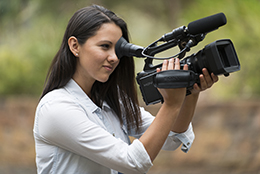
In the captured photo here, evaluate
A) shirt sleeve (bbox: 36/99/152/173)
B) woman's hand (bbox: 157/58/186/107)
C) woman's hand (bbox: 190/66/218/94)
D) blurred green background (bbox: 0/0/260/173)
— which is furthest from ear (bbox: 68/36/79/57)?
blurred green background (bbox: 0/0/260/173)

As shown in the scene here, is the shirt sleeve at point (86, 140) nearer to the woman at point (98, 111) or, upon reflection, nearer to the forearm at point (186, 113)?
the woman at point (98, 111)

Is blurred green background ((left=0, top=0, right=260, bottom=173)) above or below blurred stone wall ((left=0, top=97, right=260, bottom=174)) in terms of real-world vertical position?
above

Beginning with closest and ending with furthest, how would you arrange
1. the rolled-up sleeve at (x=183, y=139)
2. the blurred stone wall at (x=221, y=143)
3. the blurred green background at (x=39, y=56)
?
the rolled-up sleeve at (x=183, y=139) < the blurred stone wall at (x=221, y=143) < the blurred green background at (x=39, y=56)

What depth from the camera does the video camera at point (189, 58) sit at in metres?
1.19

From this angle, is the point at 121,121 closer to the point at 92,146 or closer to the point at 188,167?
the point at 92,146

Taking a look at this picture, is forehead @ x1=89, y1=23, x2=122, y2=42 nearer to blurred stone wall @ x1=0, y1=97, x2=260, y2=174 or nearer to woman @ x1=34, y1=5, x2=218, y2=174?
woman @ x1=34, y1=5, x2=218, y2=174

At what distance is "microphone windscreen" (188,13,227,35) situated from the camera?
3.93 feet

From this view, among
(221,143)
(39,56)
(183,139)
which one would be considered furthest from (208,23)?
(39,56)

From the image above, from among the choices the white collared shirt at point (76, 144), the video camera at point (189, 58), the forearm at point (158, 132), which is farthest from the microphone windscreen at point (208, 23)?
the white collared shirt at point (76, 144)

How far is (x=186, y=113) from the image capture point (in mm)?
1465

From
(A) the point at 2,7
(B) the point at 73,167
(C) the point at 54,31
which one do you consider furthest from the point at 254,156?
(A) the point at 2,7

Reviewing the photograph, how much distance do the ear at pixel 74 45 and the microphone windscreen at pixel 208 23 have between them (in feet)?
1.56

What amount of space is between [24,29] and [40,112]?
492 centimetres

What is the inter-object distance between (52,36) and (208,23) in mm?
4229
